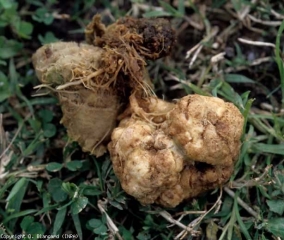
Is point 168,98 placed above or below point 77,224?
above

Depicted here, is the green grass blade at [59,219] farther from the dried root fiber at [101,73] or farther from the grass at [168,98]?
the dried root fiber at [101,73]

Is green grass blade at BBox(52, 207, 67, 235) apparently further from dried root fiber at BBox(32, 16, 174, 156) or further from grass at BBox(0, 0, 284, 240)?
dried root fiber at BBox(32, 16, 174, 156)

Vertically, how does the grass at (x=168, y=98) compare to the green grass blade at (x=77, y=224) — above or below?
above

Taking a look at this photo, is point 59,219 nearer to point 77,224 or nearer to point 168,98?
point 77,224

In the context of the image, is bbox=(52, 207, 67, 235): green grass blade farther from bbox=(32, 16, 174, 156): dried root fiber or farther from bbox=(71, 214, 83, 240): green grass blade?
bbox=(32, 16, 174, 156): dried root fiber

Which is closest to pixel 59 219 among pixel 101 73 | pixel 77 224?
pixel 77 224

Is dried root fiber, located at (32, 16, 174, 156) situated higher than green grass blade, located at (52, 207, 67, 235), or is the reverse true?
dried root fiber, located at (32, 16, 174, 156)

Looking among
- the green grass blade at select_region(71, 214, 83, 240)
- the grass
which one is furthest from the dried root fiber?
the green grass blade at select_region(71, 214, 83, 240)

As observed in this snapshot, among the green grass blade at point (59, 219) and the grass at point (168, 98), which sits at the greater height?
the grass at point (168, 98)

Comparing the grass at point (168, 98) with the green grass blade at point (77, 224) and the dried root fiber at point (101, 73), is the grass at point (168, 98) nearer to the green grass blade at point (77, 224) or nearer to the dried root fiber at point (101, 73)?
the green grass blade at point (77, 224)

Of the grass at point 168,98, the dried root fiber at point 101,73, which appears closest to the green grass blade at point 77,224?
the grass at point 168,98
